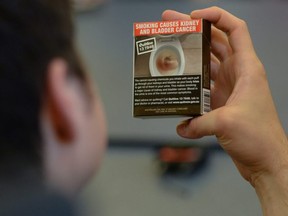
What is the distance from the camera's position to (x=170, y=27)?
907 millimetres

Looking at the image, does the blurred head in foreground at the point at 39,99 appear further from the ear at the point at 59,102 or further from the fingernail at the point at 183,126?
the fingernail at the point at 183,126

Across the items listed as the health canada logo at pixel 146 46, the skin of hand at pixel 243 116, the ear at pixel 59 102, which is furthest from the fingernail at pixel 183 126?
the ear at pixel 59 102

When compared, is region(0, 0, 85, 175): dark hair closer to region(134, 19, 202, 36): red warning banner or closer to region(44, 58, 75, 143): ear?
region(44, 58, 75, 143): ear

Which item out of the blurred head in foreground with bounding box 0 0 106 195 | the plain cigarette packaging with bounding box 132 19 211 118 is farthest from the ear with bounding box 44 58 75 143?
the plain cigarette packaging with bounding box 132 19 211 118

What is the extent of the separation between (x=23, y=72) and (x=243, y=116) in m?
0.36

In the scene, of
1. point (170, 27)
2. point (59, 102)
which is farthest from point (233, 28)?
point (59, 102)

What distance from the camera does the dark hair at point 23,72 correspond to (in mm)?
728

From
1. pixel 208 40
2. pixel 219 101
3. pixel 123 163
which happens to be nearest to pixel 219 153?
pixel 123 163

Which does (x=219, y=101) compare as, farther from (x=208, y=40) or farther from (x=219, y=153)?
(x=219, y=153)

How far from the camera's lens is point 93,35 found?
1.44 m

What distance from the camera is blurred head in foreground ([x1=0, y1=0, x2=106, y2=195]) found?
2.40 ft

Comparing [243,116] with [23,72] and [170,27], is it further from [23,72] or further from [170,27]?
[23,72]

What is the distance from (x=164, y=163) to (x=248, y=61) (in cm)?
50

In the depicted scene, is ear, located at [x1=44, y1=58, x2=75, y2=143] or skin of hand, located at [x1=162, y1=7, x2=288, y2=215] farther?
skin of hand, located at [x1=162, y1=7, x2=288, y2=215]
